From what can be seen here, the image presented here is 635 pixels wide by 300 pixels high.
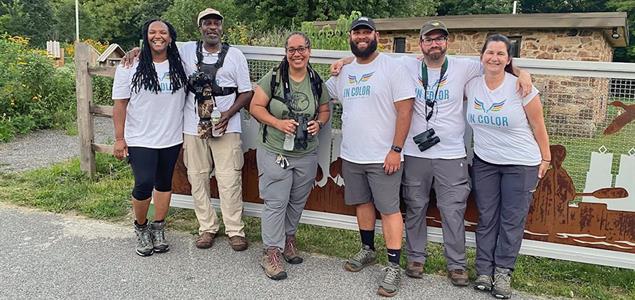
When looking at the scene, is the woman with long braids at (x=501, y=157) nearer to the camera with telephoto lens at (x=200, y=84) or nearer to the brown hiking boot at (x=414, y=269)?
the brown hiking boot at (x=414, y=269)

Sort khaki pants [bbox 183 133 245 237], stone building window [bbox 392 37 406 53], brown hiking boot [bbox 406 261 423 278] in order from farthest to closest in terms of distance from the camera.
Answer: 1. stone building window [bbox 392 37 406 53]
2. khaki pants [bbox 183 133 245 237]
3. brown hiking boot [bbox 406 261 423 278]

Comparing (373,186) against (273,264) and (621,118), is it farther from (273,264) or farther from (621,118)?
(621,118)

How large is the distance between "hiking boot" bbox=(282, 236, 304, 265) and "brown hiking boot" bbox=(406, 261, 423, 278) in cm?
85

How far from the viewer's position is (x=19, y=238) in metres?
4.59

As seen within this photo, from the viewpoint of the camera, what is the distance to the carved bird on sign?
145 inches

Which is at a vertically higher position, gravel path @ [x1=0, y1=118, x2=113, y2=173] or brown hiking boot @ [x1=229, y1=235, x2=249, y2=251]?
gravel path @ [x1=0, y1=118, x2=113, y2=173]

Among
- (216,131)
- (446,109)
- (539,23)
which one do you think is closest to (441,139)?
(446,109)

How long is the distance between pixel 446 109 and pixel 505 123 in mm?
418

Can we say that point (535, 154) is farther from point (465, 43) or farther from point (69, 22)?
point (69, 22)

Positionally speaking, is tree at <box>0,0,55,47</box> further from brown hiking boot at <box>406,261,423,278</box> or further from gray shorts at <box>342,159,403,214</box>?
brown hiking boot at <box>406,261,423,278</box>

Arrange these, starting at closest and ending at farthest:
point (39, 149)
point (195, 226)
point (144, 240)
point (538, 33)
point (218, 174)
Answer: point (144, 240)
point (218, 174)
point (195, 226)
point (39, 149)
point (538, 33)

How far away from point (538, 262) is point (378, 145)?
173 cm

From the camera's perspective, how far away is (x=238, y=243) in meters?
4.43

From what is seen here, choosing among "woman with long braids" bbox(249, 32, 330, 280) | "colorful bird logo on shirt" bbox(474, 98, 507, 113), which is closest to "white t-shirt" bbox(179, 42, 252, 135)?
"woman with long braids" bbox(249, 32, 330, 280)
